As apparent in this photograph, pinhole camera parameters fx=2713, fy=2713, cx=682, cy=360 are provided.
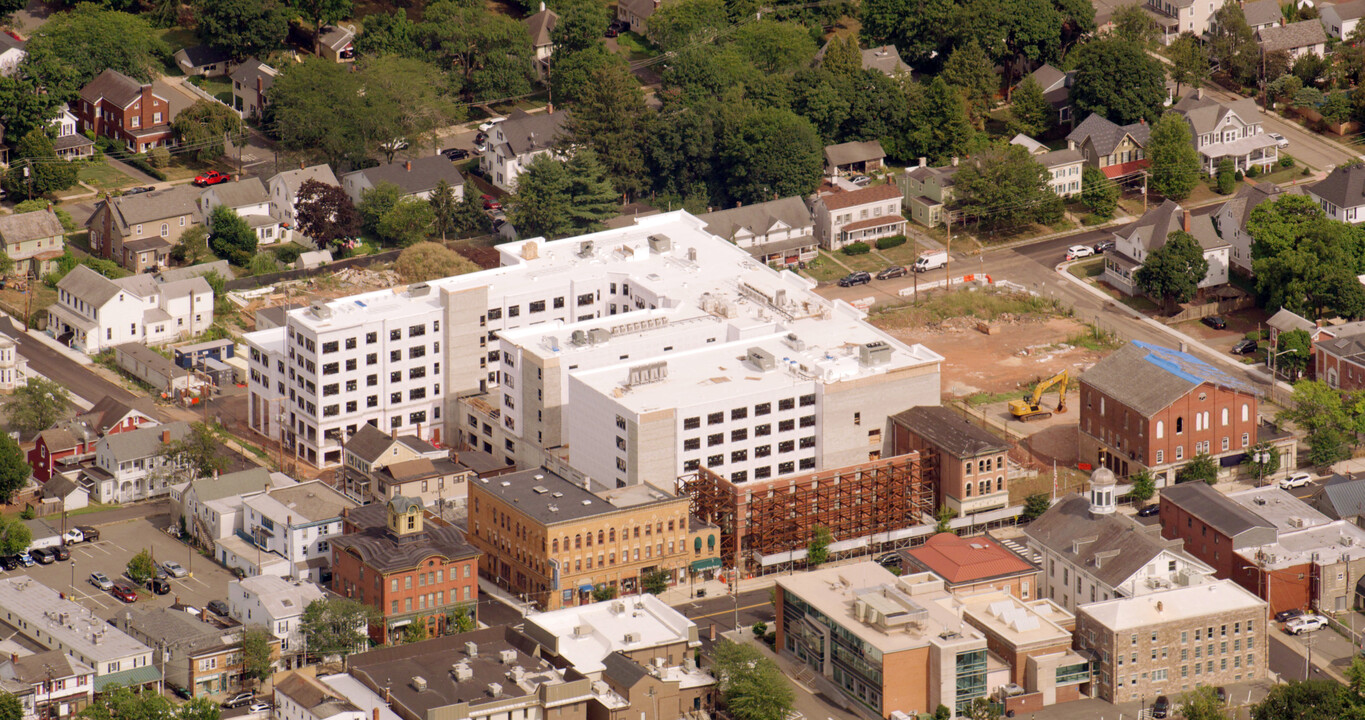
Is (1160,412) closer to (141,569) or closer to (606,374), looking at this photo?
(606,374)

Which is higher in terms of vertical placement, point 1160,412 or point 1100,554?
point 1160,412

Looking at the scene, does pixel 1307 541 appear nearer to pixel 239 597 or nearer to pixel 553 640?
pixel 553 640

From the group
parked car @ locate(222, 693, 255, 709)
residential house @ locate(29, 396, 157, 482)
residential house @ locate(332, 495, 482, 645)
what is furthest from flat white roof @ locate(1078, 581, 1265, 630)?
residential house @ locate(29, 396, 157, 482)

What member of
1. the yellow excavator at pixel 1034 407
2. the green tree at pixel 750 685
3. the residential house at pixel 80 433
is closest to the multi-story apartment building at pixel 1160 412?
the yellow excavator at pixel 1034 407

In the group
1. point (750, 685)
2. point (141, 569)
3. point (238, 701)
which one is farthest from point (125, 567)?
point (750, 685)

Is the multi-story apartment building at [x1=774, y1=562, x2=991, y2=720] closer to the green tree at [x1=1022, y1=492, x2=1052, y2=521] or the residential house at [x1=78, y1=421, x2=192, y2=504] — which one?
the green tree at [x1=1022, y1=492, x2=1052, y2=521]

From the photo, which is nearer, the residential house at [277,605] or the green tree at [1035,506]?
the residential house at [277,605]

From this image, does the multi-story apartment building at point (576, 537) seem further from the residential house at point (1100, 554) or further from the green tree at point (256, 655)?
the residential house at point (1100, 554)
